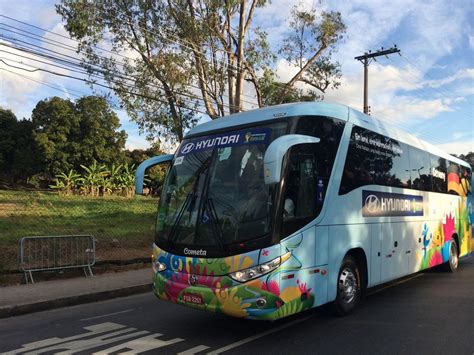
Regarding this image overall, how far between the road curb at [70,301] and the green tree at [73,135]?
37.3m

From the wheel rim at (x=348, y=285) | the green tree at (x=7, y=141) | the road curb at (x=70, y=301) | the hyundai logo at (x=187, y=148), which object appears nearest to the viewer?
the hyundai logo at (x=187, y=148)

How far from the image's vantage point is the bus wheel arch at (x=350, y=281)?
6555 mm

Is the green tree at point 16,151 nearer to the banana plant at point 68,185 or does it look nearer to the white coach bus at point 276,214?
the banana plant at point 68,185

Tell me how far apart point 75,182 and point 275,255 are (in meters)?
28.3

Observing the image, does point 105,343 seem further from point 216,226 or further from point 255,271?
point 255,271

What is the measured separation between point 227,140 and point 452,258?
8.19m

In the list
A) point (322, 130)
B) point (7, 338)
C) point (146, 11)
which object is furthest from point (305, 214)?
point (146, 11)

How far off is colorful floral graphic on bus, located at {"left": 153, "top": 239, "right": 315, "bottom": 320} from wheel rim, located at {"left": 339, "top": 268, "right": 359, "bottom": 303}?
40.1 inches

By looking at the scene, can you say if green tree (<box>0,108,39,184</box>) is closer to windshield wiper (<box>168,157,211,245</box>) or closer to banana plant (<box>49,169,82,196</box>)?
banana plant (<box>49,169,82,196</box>)

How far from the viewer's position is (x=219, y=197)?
18.6ft

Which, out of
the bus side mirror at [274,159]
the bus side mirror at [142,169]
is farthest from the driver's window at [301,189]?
the bus side mirror at [142,169]

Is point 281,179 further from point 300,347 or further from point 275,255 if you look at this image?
point 300,347

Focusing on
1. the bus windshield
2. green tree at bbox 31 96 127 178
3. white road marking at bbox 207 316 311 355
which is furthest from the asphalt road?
green tree at bbox 31 96 127 178

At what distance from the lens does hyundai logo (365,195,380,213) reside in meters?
7.24
